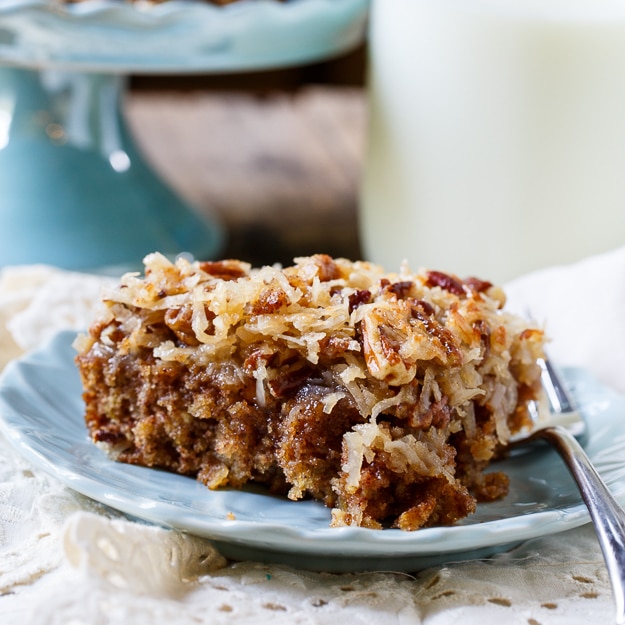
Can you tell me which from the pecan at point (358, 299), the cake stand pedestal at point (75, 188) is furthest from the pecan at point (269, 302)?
the cake stand pedestal at point (75, 188)

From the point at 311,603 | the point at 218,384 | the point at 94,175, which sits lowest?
the point at 94,175

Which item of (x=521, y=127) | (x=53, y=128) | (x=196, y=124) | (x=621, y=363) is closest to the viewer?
(x=621, y=363)

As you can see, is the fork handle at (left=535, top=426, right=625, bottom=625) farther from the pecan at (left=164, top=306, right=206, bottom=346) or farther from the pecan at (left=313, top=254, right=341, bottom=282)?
the pecan at (left=164, top=306, right=206, bottom=346)

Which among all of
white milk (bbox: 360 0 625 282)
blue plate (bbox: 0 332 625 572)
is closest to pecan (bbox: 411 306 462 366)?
blue plate (bbox: 0 332 625 572)

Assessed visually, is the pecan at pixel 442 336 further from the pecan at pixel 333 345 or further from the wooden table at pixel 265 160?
the wooden table at pixel 265 160

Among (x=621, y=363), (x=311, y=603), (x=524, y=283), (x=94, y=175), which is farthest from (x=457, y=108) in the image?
(x=311, y=603)

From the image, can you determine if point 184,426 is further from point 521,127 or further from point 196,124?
point 196,124

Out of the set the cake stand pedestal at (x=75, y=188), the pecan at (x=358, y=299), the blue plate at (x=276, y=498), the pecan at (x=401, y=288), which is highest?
the pecan at (x=358, y=299)
